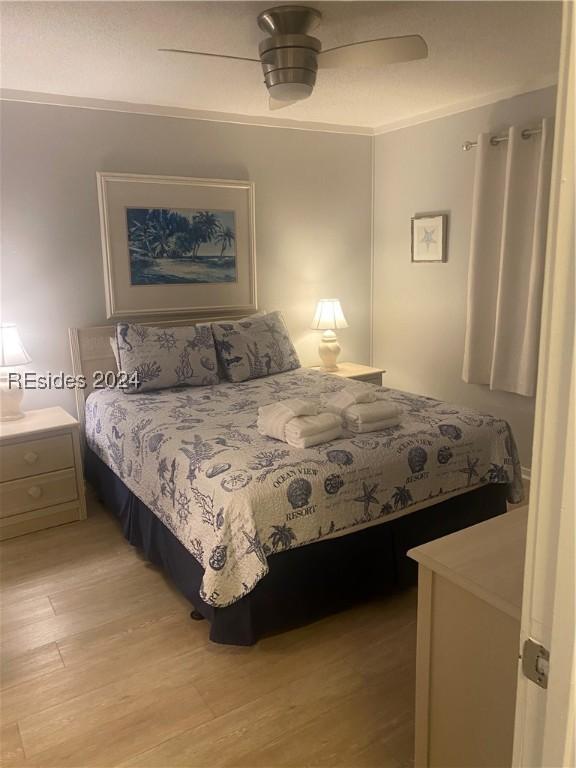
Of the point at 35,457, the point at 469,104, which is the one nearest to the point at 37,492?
the point at 35,457

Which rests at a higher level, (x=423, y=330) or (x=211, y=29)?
(x=211, y=29)

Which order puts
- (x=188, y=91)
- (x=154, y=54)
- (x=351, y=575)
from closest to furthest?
(x=351, y=575), (x=154, y=54), (x=188, y=91)

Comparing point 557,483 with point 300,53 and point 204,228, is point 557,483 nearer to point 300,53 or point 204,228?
point 300,53

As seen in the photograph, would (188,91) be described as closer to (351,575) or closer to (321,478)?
(321,478)

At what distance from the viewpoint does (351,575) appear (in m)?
2.39

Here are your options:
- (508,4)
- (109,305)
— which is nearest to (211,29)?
(508,4)

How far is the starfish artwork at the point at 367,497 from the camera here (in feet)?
7.62

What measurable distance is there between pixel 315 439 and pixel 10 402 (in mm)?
1874

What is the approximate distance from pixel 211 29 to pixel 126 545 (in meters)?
2.46

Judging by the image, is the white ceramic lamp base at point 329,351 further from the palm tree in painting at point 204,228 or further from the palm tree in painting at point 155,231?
the palm tree in painting at point 155,231

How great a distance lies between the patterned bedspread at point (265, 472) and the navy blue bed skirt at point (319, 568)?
0.09 meters

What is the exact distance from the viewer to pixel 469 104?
378cm

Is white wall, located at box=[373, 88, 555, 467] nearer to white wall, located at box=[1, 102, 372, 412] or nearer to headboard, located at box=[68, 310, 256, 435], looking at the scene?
white wall, located at box=[1, 102, 372, 412]

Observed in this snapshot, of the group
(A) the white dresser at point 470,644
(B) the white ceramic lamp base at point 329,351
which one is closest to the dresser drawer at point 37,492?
(B) the white ceramic lamp base at point 329,351
